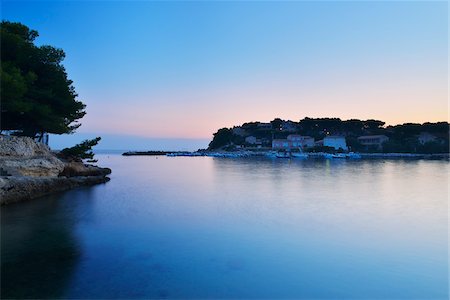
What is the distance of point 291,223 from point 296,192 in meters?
7.30

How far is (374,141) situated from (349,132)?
10.9 metres

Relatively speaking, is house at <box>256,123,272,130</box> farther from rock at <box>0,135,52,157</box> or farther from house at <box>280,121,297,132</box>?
rock at <box>0,135,52,157</box>

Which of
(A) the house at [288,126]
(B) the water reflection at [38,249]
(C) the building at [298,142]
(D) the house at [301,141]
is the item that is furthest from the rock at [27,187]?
(A) the house at [288,126]

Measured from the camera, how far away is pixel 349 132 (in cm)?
8531

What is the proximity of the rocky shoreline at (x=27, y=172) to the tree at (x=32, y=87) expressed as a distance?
6.15 feet

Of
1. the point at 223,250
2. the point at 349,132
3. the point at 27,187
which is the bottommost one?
the point at 223,250

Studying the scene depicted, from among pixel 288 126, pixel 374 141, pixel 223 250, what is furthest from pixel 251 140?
pixel 223 250

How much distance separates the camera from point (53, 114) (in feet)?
60.3

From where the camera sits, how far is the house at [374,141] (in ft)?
242

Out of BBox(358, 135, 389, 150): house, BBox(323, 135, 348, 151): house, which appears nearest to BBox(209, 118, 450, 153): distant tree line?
BBox(358, 135, 389, 150): house

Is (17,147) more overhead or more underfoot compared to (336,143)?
more underfoot

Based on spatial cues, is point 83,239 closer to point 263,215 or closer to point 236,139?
point 263,215

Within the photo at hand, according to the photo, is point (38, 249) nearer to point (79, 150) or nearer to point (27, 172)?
point (27, 172)

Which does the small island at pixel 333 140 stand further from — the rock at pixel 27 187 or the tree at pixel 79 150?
the rock at pixel 27 187
